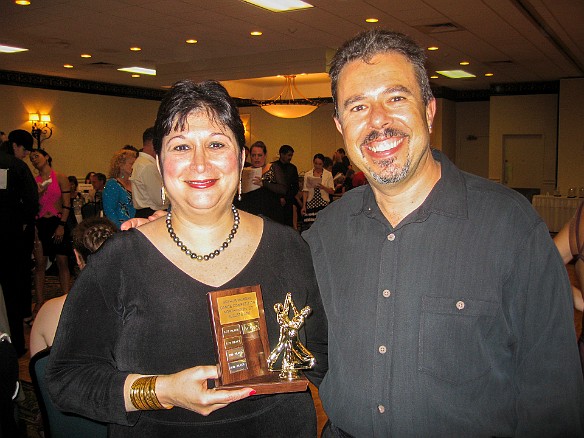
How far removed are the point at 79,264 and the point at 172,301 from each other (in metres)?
1.63

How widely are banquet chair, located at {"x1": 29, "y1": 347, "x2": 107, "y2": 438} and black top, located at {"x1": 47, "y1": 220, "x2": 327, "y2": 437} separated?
61 centimetres

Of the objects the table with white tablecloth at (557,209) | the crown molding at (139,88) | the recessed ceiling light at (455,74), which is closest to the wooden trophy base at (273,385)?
the crown molding at (139,88)

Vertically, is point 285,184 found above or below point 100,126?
below

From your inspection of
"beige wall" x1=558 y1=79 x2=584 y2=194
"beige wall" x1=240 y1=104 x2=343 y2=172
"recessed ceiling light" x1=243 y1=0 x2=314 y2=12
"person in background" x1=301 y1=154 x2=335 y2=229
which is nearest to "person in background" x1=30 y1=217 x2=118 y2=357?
"recessed ceiling light" x1=243 y1=0 x2=314 y2=12

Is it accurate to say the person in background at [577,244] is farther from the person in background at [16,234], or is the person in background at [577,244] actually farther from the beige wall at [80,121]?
the beige wall at [80,121]

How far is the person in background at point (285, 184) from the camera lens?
311 inches

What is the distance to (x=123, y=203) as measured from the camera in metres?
5.76

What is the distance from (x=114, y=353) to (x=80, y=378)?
0.36 ft

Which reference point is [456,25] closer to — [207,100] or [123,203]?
[123,203]

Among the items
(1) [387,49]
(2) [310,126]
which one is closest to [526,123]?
(2) [310,126]

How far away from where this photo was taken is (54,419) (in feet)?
7.22

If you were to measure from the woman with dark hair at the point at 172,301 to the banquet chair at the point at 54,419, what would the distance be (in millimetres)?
616

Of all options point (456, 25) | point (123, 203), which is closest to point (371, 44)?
point (123, 203)

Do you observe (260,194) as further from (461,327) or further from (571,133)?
(571,133)
